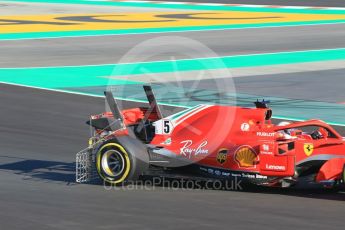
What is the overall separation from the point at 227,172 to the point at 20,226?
3470mm

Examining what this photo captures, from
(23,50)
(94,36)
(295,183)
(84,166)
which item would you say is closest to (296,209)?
(295,183)

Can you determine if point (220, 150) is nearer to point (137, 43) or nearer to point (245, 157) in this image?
point (245, 157)

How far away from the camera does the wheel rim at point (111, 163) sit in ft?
43.9

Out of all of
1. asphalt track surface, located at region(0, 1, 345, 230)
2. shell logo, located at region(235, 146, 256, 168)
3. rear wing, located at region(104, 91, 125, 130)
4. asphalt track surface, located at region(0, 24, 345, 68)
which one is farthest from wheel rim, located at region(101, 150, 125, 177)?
asphalt track surface, located at region(0, 24, 345, 68)

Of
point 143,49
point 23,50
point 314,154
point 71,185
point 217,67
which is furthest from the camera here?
point 143,49

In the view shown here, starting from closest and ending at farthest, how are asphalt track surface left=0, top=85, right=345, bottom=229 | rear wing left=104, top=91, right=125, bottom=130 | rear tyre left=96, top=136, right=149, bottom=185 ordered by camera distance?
asphalt track surface left=0, top=85, right=345, bottom=229
rear tyre left=96, top=136, right=149, bottom=185
rear wing left=104, top=91, right=125, bottom=130

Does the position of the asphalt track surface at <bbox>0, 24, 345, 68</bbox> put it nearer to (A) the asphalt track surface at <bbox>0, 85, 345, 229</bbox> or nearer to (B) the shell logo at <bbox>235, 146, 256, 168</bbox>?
(A) the asphalt track surface at <bbox>0, 85, 345, 229</bbox>

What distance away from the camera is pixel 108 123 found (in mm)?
14375

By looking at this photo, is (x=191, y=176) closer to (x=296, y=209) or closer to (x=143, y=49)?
(x=296, y=209)

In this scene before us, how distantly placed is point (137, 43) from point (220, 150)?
20.6 meters

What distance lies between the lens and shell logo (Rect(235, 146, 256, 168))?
12992mm

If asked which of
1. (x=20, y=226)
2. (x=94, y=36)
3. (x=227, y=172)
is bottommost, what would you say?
(x=20, y=226)

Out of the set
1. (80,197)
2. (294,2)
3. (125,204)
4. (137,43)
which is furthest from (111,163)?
(294,2)

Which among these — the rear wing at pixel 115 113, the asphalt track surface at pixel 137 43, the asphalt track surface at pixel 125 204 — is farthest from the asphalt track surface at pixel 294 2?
the rear wing at pixel 115 113
